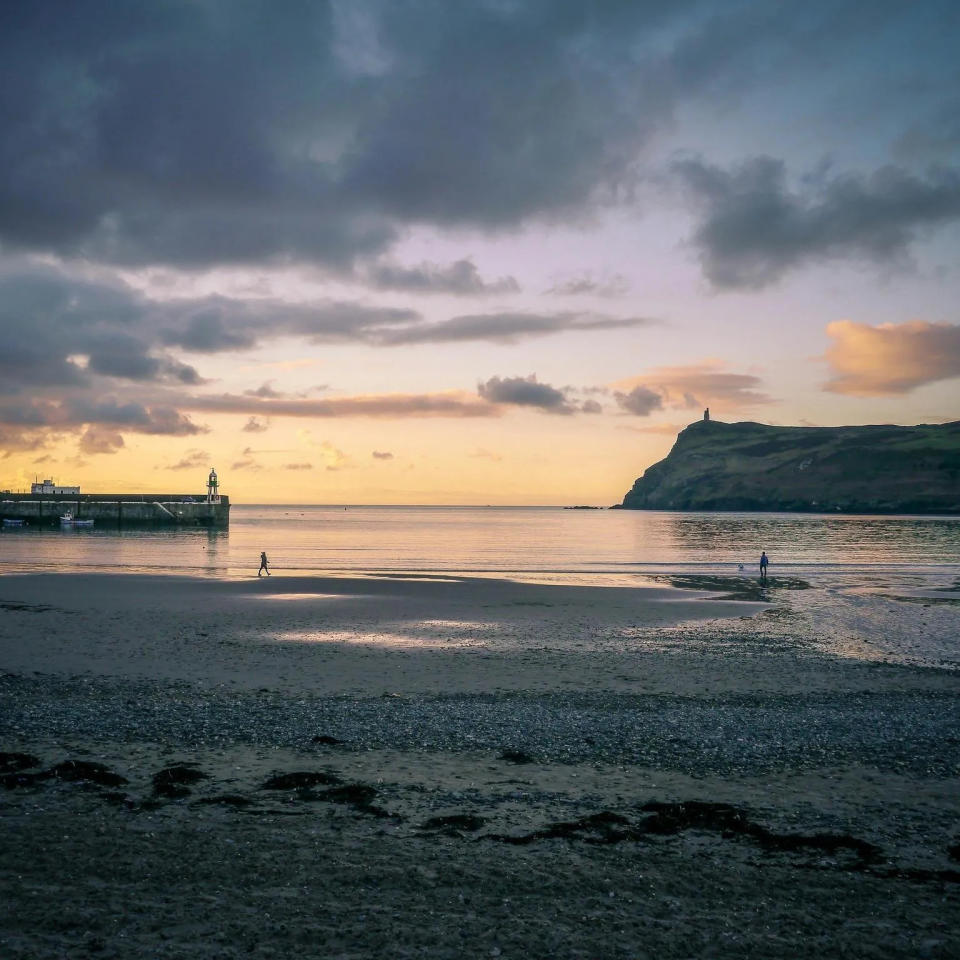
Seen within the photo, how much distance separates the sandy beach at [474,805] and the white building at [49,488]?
160240 mm

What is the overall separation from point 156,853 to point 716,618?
28.3 meters

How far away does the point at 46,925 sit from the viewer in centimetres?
765

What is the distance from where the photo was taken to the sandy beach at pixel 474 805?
25.8ft

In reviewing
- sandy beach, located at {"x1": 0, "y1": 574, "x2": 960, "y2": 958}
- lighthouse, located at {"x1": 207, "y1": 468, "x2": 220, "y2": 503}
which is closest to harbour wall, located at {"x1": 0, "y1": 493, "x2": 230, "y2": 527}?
lighthouse, located at {"x1": 207, "y1": 468, "x2": 220, "y2": 503}

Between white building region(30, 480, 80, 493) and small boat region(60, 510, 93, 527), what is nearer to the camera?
small boat region(60, 510, 93, 527)

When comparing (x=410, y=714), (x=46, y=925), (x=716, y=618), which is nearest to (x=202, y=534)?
(x=716, y=618)

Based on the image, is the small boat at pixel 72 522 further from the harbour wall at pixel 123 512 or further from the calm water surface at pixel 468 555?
the calm water surface at pixel 468 555

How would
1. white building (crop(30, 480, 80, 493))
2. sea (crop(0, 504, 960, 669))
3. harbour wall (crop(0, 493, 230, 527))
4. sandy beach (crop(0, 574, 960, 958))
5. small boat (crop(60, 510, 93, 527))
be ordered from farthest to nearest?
white building (crop(30, 480, 80, 493)) < harbour wall (crop(0, 493, 230, 527)) < small boat (crop(60, 510, 93, 527)) < sea (crop(0, 504, 960, 669)) < sandy beach (crop(0, 574, 960, 958))

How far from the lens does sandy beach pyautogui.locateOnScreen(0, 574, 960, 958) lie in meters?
7.86

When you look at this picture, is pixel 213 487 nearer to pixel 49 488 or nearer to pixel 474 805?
pixel 49 488

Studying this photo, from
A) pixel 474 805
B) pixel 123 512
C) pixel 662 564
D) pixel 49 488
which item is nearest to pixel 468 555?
pixel 662 564

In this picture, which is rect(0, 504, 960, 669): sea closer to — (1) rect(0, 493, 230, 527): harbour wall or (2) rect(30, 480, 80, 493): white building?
(1) rect(0, 493, 230, 527): harbour wall

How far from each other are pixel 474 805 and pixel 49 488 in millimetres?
179410

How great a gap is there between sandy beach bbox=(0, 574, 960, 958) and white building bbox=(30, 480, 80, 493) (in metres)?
160
